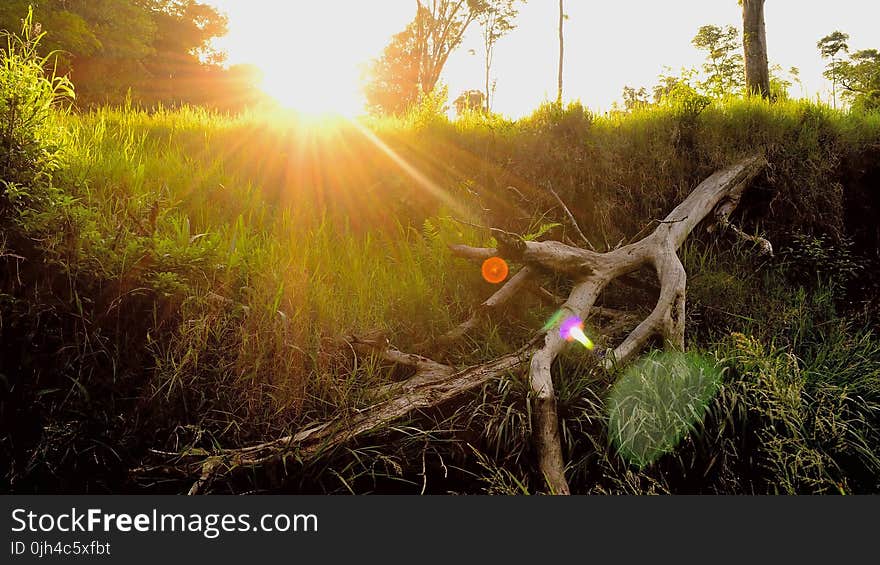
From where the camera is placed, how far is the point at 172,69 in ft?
84.8

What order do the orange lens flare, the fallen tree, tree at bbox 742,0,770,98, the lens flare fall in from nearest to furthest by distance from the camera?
the fallen tree
the lens flare
the orange lens flare
tree at bbox 742,0,770,98

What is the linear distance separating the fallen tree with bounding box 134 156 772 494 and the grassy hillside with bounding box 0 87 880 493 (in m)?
0.14

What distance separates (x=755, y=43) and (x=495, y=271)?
6.55 m

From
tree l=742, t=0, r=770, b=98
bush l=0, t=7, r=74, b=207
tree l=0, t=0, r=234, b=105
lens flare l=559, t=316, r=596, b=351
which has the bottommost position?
lens flare l=559, t=316, r=596, b=351

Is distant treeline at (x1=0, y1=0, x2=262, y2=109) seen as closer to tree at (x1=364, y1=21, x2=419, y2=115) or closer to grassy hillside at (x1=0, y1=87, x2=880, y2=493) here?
grassy hillside at (x1=0, y1=87, x2=880, y2=493)

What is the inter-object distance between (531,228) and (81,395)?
4.08 metres

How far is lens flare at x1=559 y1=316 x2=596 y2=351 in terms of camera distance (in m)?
3.71

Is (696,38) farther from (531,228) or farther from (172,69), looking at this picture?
(531,228)

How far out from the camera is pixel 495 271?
4742 millimetres

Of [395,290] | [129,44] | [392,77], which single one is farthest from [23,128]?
[392,77]

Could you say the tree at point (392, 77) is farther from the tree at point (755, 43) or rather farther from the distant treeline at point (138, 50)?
the tree at point (755, 43)

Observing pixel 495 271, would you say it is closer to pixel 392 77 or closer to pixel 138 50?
pixel 138 50

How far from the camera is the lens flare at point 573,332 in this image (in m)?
3.71

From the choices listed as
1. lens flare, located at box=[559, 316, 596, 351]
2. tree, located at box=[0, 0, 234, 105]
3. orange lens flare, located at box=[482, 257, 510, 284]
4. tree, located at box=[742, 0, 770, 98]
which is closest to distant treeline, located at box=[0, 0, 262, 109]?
tree, located at box=[0, 0, 234, 105]
